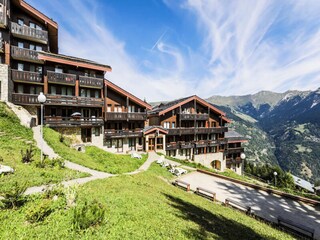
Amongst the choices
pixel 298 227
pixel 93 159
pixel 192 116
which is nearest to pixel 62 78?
pixel 93 159

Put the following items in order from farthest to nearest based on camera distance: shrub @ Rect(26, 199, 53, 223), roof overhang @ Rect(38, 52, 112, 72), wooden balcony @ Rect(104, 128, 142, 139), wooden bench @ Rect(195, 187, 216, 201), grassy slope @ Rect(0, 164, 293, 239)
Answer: wooden balcony @ Rect(104, 128, 142, 139), roof overhang @ Rect(38, 52, 112, 72), wooden bench @ Rect(195, 187, 216, 201), shrub @ Rect(26, 199, 53, 223), grassy slope @ Rect(0, 164, 293, 239)

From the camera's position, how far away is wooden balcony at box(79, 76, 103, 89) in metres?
26.8

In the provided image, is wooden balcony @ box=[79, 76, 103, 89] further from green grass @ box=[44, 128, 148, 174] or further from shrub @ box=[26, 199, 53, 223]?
shrub @ box=[26, 199, 53, 223]

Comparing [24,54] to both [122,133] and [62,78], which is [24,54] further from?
[122,133]

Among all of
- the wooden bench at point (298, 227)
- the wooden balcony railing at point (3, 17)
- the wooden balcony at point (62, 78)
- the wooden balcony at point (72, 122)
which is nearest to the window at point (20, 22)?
the wooden balcony railing at point (3, 17)

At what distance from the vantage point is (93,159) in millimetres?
20828

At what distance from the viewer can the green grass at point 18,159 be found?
10789 mm

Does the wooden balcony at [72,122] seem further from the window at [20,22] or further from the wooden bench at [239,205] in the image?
the wooden bench at [239,205]

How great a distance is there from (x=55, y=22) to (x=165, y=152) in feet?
93.4

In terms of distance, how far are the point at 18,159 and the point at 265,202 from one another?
2062cm

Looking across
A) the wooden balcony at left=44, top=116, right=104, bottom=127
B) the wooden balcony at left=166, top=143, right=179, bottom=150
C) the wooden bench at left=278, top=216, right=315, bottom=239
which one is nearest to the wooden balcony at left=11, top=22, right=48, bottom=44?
the wooden balcony at left=44, top=116, right=104, bottom=127

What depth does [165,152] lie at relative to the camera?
111 feet

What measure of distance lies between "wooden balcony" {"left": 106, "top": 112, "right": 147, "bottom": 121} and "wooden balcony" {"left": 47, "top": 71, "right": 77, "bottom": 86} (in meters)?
6.97

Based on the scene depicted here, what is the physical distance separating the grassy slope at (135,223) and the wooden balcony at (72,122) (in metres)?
15.8
